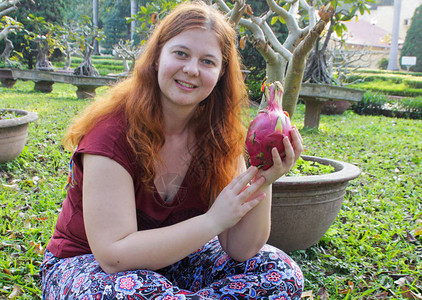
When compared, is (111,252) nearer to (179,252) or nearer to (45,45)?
(179,252)

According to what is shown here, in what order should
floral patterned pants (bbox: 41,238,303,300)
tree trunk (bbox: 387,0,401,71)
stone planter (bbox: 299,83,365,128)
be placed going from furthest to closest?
1. tree trunk (bbox: 387,0,401,71)
2. stone planter (bbox: 299,83,365,128)
3. floral patterned pants (bbox: 41,238,303,300)

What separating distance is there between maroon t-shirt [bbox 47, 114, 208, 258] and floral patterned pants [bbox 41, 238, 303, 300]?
77 mm

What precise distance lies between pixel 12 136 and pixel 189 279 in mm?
2526

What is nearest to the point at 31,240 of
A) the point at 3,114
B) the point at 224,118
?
the point at 224,118

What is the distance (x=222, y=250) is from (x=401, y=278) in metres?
1.17

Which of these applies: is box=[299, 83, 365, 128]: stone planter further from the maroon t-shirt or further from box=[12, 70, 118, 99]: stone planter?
the maroon t-shirt

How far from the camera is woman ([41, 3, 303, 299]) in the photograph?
1.23 m

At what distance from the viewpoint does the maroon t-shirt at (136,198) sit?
4.22 feet

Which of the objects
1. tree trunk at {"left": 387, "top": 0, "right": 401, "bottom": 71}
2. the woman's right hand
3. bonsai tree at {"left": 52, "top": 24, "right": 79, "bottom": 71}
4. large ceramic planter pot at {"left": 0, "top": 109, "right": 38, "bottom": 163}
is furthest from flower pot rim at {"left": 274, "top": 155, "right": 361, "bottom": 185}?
tree trunk at {"left": 387, "top": 0, "right": 401, "bottom": 71}

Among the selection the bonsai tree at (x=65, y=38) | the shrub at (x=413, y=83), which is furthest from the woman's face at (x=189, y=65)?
the shrub at (x=413, y=83)

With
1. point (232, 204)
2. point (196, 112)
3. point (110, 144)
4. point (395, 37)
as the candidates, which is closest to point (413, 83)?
point (395, 37)

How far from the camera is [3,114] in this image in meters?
3.88

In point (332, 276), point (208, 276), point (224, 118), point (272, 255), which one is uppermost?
point (224, 118)

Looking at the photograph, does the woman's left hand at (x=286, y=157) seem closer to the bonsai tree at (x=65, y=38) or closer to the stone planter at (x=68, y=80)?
the stone planter at (x=68, y=80)
